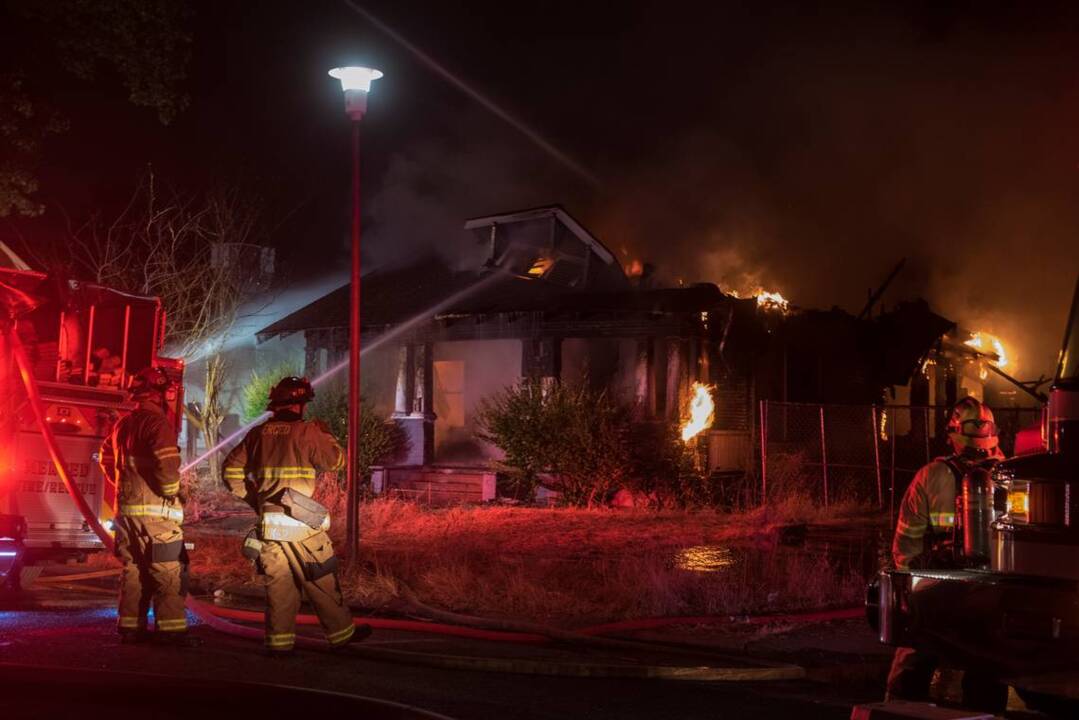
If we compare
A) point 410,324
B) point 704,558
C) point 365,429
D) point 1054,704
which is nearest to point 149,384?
point 1054,704

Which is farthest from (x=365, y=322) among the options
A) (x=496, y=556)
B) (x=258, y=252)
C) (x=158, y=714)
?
(x=158, y=714)

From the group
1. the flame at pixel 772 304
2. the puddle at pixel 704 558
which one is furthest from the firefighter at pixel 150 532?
the flame at pixel 772 304

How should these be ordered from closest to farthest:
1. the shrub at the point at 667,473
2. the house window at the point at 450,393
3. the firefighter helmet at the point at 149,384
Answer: the firefighter helmet at the point at 149,384 → the shrub at the point at 667,473 → the house window at the point at 450,393

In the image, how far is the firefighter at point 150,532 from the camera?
23.4 ft

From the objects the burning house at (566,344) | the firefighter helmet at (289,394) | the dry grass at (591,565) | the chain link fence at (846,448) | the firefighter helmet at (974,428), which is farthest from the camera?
the burning house at (566,344)

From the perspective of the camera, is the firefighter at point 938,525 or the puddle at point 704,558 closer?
the firefighter at point 938,525

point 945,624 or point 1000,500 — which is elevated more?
point 1000,500

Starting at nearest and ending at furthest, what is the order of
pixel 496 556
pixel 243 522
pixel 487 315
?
1. pixel 496 556
2. pixel 243 522
3. pixel 487 315

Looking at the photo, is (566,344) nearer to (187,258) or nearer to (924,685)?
(187,258)

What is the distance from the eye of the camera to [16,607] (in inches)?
341

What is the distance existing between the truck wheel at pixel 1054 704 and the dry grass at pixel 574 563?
3.33 meters

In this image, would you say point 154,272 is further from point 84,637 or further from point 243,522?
point 84,637

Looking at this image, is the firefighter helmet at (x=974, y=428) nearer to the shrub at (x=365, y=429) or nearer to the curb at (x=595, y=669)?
the curb at (x=595, y=669)

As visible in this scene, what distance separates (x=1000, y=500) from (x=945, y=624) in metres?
0.56
